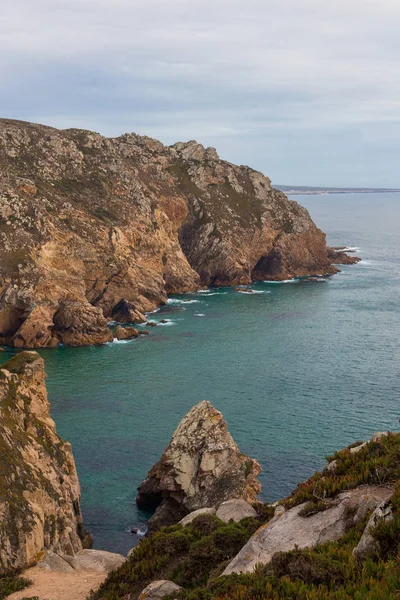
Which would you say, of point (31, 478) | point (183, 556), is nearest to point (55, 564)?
point (183, 556)

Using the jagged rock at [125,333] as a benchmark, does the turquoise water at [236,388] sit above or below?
below

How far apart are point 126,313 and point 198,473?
2799 inches

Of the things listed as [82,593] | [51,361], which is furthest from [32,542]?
[51,361]

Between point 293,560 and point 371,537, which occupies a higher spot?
point 371,537

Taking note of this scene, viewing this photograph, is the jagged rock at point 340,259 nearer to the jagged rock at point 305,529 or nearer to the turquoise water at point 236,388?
the turquoise water at point 236,388

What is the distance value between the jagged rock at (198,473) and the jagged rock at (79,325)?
53.4 metres

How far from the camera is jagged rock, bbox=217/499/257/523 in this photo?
25.6 meters

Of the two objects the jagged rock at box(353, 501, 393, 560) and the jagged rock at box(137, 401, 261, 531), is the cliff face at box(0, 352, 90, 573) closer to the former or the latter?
the jagged rock at box(137, 401, 261, 531)

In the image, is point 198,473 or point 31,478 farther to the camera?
point 198,473

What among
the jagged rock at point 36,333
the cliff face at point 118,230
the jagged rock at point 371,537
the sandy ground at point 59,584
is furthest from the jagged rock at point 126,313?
the jagged rock at point 371,537

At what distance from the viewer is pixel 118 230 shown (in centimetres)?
13462

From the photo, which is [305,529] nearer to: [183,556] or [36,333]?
[183,556]

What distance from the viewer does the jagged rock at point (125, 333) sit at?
10331cm

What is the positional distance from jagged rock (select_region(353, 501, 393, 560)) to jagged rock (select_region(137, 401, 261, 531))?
2994cm
